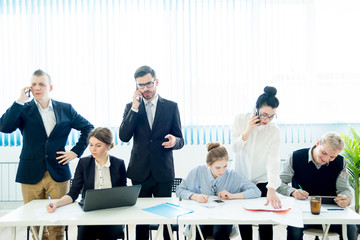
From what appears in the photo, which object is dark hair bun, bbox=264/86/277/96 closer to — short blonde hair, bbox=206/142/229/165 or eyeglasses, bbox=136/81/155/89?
short blonde hair, bbox=206/142/229/165

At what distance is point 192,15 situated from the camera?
4.28 metres

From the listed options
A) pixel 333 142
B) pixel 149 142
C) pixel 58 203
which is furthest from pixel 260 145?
pixel 58 203

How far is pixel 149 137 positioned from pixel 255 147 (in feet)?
2.76

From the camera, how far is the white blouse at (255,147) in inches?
101

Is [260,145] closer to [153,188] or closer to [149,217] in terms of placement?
[153,188]

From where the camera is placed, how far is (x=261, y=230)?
2.48 meters

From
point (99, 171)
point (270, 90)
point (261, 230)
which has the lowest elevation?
point (261, 230)

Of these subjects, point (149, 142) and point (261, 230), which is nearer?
point (261, 230)

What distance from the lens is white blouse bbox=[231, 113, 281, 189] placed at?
2562 millimetres

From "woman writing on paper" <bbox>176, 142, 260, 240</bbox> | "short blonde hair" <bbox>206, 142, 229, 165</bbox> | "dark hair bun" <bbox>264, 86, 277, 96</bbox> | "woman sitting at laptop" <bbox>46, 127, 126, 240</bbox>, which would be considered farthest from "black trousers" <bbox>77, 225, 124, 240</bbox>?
"dark hair bun" <bbox>264, 86, 277, 96</bbox>

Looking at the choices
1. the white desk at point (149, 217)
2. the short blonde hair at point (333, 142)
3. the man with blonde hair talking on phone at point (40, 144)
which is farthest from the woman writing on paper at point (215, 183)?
the man with blonde hair talking on phone at point (40, 144)

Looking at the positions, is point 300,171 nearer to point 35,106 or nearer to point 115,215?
point 115,215

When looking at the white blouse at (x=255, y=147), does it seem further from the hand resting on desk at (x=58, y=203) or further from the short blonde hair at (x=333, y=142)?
the hand resting on desk at (x=58, y=203)

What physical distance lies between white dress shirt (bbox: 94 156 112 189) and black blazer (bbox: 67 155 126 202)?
0.10ft
